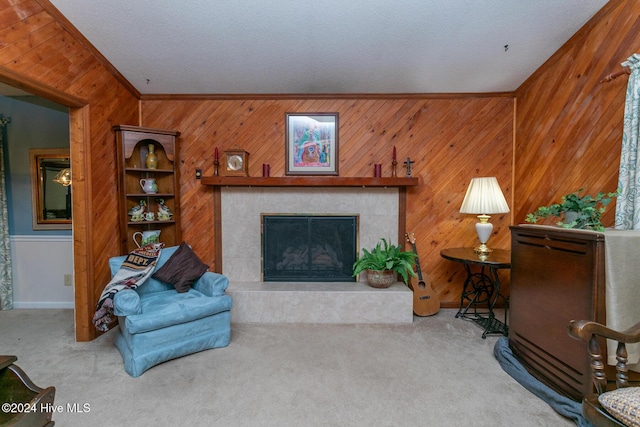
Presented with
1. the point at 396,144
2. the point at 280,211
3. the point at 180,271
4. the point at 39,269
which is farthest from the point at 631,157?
the point at 39,269

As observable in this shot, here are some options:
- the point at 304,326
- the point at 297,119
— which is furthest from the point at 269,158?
the point at 304,326

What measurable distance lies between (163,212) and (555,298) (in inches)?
138

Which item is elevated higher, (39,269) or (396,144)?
(396,144)

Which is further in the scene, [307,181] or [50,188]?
[50,188]

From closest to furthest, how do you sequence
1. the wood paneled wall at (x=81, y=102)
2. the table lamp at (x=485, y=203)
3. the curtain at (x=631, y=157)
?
the curtain at (x=631, y=157) → the wood paneled wall at (x=81, y=102) → the table lamp at (x=485, y=203)

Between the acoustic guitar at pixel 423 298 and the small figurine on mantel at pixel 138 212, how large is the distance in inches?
116

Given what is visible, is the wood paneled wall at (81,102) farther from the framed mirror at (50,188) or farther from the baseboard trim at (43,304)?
the baseboard trim at (43,304)

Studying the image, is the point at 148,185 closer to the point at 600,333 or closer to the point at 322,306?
the point at 322,306

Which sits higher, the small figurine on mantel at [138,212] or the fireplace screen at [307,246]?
the small figurine on mantel at [138,212]

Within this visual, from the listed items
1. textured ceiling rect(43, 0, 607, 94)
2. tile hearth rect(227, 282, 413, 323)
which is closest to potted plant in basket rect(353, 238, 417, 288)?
tile hearth rect(227, 282, 413, 323)

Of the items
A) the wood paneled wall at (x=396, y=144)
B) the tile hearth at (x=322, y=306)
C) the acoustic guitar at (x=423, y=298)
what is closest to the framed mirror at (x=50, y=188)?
the wood paneled wall at (x=396, y=144)

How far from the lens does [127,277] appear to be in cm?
233

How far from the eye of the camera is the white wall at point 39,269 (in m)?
3.30

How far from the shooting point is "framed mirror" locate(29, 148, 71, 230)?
3.28m
